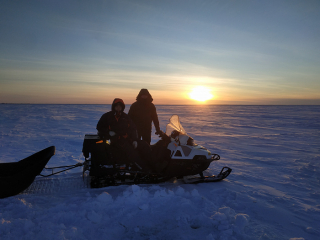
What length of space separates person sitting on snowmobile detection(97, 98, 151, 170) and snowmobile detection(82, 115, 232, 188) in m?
0.09

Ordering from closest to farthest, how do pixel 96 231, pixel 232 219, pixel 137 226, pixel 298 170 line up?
pixel 96 231 → pixel 137 226 → pixel 232 219 → pixel 298 170

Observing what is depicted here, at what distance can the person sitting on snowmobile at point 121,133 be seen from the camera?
321 centimetres

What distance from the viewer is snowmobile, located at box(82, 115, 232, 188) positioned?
Answer: 124 inches

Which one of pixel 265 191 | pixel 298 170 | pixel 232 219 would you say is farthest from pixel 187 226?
pixel 298 170

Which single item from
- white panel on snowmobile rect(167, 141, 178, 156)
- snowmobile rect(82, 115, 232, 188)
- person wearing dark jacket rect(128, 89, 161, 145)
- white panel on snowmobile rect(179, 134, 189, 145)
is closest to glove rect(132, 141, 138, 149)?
snowmobile rect(82, 115, 232, 188)

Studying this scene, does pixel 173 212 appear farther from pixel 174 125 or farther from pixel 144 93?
pixel 144 93

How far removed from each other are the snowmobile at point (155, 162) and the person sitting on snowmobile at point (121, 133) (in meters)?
0.09

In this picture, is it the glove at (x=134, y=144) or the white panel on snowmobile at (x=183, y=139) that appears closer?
the glove at (x=134, y=144)

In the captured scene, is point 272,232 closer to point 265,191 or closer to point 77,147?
point 265,191

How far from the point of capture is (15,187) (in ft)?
8.98

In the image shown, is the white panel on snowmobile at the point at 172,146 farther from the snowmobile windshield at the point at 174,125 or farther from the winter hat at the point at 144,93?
the winter hat at the point at 144,93

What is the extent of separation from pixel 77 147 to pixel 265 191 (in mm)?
5556

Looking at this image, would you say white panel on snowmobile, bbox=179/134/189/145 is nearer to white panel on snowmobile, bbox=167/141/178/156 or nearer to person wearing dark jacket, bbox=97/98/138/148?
white panel on snowmobile, bbox=167/141/178/156

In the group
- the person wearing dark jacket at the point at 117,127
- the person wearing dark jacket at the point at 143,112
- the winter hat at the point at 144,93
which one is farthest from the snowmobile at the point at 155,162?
the winter hat at the point at 144,93
